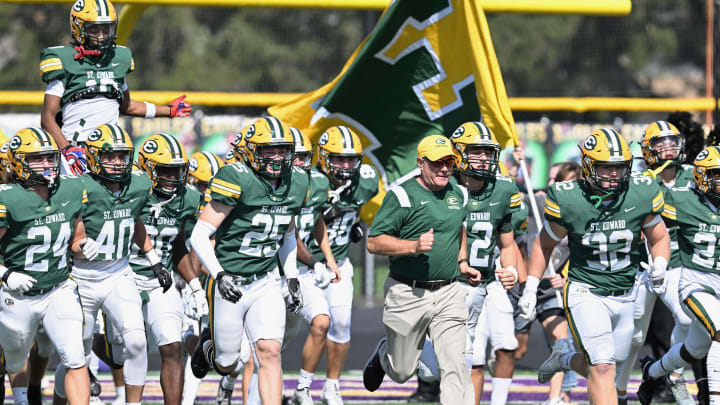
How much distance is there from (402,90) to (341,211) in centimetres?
138

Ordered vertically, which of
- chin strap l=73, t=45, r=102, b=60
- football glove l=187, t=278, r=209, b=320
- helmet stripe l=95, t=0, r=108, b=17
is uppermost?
helmet stripe l=95, t=0, r=108, b=17

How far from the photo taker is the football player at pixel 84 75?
9.55 m

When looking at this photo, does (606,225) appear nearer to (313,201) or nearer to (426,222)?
(426,222)

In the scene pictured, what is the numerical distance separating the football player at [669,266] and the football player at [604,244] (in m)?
0.73

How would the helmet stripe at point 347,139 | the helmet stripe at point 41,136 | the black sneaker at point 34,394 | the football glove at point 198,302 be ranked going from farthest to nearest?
the helmet stripe at point 347,139
the black sneaker at point 34,394
the football glove at point 198,302
the helmet stripe at point 41,136

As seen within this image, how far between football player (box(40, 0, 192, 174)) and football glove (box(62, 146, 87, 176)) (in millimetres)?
220

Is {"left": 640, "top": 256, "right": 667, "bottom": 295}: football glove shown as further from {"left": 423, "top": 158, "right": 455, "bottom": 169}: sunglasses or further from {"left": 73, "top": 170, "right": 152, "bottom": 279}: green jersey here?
{"left": 73, "top": 170, "right": 152, "bottom": 279}: green jersey

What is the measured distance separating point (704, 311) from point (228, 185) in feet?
10.7

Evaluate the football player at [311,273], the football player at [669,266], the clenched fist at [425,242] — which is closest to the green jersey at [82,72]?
the football player at [311,273]

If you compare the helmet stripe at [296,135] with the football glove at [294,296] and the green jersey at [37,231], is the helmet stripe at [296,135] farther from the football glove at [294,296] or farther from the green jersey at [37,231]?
the green jersey at [37,231]

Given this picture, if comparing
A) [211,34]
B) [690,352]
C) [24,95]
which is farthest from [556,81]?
[690,352]

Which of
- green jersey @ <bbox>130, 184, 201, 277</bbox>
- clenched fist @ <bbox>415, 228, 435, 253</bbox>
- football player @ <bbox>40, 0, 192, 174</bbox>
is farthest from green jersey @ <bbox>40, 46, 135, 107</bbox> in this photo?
clenched fist @ <bbox>415, 228, 435, 253</bbox>

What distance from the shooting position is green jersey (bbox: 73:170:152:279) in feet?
27.9

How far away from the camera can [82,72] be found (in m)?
9.65
